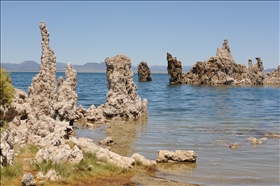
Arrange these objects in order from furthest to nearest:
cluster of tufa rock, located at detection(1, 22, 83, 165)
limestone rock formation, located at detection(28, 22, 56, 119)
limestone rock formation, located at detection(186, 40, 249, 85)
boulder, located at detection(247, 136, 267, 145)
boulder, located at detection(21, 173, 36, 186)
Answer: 1. limestone rock formation, located at detection(186, 40, 249, 85)
2. boulder, located at detection(247, 136, 267, 145)
3. limestone rock formation, located at detection(28, 22, 56, 119)
4. cluster of tufa rock, located at detection(1, 22, 83, 165)
5. boulder, located at detection(21, 173, 36, 186)

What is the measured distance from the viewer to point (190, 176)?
46.3ft

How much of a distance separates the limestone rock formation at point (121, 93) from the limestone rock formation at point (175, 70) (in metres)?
75.0

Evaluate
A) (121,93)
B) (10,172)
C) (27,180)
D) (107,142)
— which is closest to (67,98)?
(107,142)

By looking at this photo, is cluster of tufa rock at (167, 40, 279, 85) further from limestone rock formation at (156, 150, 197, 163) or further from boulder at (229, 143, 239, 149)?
limestone rock formation at (156, 150, 197, 163)

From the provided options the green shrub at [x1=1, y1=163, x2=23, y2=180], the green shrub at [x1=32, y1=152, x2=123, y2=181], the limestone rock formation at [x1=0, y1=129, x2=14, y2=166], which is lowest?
the green shrub at [x1=32, y1=152, x2=123, y2=181]

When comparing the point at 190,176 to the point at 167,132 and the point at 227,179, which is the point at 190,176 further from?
the point at 167,132

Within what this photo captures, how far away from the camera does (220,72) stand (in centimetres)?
10194

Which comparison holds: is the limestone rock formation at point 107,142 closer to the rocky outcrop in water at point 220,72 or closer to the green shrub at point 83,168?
the green shrub at point 83,168

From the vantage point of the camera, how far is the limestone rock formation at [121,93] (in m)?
30.0

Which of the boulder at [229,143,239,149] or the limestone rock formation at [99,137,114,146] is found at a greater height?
the limestone rock formation at [99,137,114,146]

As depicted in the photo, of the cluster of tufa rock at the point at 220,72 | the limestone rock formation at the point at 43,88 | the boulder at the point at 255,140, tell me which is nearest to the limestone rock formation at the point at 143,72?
the cluster of tufa rock at the point at 220,72

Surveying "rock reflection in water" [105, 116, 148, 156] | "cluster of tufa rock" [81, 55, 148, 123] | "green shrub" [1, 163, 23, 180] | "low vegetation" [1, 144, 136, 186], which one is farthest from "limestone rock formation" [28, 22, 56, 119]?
"cluster of tufa rock" [81, 55, 148, 123]

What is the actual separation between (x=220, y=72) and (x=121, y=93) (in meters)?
75.2

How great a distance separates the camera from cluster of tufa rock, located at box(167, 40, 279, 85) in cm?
10181
